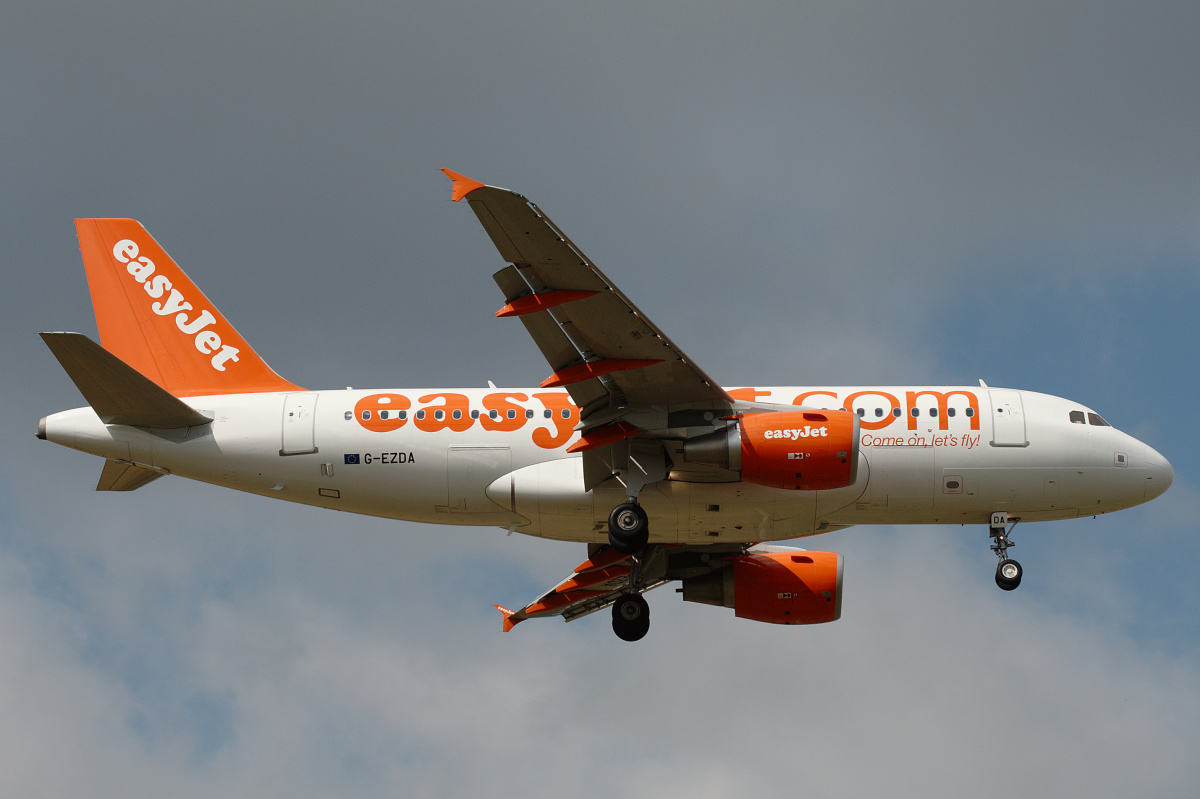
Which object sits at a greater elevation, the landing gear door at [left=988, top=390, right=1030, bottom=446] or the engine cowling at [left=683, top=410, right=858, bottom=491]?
the landing gear door at [left=988, top=390, right=1030, bottom=446]

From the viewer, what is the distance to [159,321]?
36719 millimetres

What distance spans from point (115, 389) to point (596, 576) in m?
14.6

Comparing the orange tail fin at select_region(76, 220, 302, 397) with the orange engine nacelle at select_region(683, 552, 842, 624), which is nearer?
the orange tail fin at select_region(76, 220, 302, 397)

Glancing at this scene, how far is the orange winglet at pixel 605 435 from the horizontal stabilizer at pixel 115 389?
972cm

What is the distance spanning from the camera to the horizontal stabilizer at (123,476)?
34.3m

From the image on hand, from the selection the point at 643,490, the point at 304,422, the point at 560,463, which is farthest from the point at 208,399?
the point at 643,490

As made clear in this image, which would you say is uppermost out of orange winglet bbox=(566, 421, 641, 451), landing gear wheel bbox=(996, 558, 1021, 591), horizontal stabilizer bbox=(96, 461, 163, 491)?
orange winglet bbox=(566, 421, 641, 451)

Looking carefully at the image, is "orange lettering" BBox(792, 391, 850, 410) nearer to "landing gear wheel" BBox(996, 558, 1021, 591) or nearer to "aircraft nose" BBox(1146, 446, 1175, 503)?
"landing gear wheel" BBox(996, 558, 1021, 591)

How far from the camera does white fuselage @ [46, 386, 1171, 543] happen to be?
108ft

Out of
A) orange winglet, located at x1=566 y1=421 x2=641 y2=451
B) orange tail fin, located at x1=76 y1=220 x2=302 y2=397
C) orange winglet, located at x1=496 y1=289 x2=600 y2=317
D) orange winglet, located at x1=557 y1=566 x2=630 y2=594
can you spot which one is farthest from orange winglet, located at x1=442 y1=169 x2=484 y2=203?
orange winglet, located at x1=557 y1=566 x2=630 y2=594

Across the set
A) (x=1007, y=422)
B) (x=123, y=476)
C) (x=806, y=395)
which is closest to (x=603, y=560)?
(x=806, y=395)

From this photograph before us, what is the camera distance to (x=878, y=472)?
3284 centimetres

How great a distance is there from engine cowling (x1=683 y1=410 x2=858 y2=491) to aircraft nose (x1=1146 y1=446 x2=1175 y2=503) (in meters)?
8.75

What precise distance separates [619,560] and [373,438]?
852 centimetres
